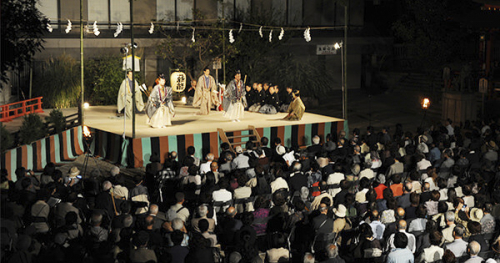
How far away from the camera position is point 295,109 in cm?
1984

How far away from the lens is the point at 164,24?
26969 mm

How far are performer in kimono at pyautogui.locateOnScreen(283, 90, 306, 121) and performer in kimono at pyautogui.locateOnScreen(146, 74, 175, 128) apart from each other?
3.84 m

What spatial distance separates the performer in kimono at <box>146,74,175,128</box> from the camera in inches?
714

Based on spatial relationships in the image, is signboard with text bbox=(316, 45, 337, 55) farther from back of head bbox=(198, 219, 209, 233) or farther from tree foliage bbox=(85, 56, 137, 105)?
back of head bbox=(198, 219, 209, 233)

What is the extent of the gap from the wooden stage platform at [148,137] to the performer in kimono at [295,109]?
210 millimetres

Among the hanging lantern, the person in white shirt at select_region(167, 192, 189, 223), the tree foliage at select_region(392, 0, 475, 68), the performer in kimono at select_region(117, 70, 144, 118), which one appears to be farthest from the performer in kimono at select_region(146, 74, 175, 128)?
the tree foliage at select_region(392, 0, 475, 68)

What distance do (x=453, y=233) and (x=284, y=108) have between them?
13.9m

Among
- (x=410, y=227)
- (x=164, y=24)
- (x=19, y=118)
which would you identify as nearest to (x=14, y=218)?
(x=410, y=227)

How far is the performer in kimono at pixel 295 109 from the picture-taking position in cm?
1981

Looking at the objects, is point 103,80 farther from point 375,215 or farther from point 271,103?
point 375,215

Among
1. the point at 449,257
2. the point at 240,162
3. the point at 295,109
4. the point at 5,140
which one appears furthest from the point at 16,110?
the point at 449,257

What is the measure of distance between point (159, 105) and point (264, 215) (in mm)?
9082

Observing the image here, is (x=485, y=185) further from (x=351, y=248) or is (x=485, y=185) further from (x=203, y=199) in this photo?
(x=203, y=199)

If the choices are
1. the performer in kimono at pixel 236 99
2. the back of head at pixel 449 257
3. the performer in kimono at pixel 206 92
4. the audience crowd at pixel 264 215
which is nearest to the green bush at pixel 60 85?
the performer in kimono at pixel 206 92
